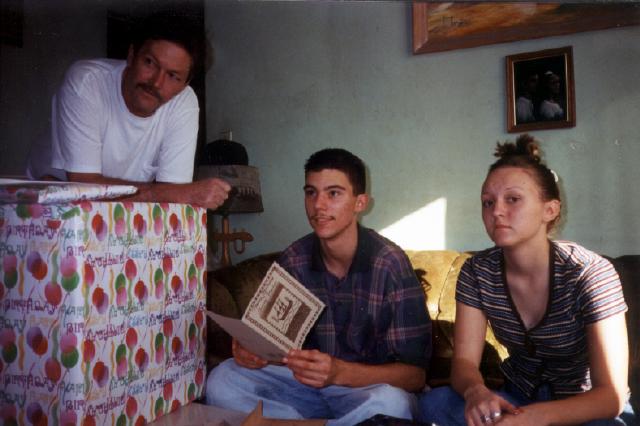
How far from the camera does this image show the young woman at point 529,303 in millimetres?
875

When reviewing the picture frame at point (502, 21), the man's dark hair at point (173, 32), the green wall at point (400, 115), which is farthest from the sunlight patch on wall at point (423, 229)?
the man's dark hair at point (173, 32)

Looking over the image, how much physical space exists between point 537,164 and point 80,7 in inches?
79.3

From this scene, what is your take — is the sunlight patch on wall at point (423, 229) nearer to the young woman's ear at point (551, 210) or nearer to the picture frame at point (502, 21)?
the picture frame at point (502, 21)

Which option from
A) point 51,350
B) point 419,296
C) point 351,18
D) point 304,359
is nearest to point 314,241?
point 419,296

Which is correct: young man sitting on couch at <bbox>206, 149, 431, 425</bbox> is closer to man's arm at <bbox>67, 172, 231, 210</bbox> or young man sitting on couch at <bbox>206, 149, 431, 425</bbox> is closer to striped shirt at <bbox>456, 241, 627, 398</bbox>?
striped shirt at <bbox>456, 241, 627, 398</bbox>

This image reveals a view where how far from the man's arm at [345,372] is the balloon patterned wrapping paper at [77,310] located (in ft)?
0.93

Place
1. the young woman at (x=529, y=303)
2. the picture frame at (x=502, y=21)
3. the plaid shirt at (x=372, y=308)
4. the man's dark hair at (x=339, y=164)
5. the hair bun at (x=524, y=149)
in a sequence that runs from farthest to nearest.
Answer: the picture frame at (x=502, y=21) → the man's dark hair at (x=339, y=164) → the plaid shirt at (x=372, y=308) → the hair bun at (x=524, y=149) → the young woman at (x=529, y=303)

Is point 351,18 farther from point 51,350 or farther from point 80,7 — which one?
point 51,350

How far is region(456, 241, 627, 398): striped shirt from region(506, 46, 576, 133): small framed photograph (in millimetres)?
840

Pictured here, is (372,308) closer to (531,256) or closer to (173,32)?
(531,256)

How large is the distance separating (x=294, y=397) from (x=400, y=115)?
1.16 m

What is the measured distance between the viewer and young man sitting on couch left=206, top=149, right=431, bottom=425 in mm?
1059

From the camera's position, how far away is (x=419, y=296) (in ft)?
3.77

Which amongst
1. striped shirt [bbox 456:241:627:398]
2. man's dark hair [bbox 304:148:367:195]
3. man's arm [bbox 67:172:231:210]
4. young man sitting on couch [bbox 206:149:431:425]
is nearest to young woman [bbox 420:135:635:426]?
striped shirt [bbox 456:241:627:398]
